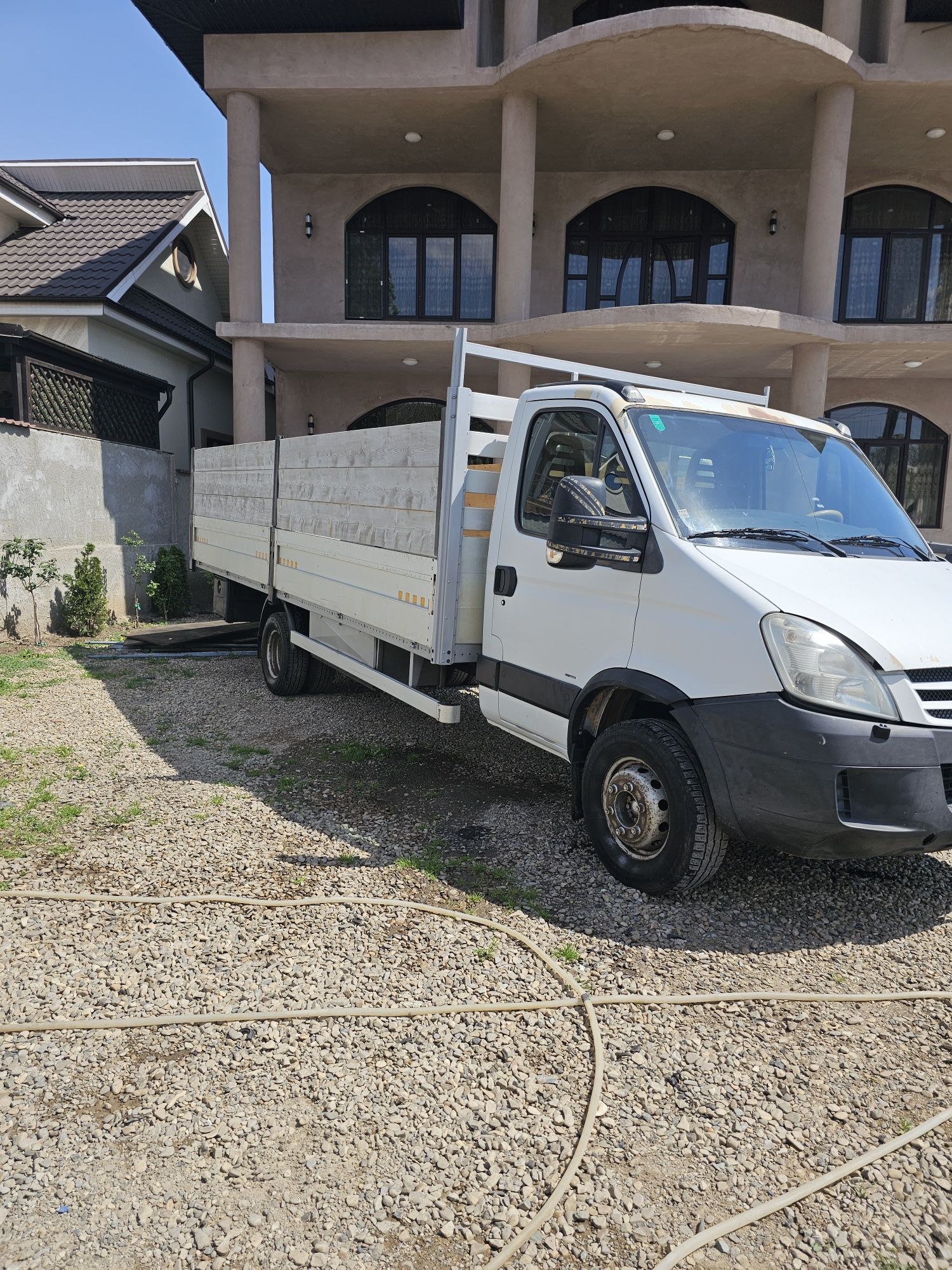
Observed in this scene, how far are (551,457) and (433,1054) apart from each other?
302cm

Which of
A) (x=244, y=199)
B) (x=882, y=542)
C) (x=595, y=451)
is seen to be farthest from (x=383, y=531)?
(x=244, y=199)

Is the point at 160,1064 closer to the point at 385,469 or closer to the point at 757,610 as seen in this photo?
the point at 757,610

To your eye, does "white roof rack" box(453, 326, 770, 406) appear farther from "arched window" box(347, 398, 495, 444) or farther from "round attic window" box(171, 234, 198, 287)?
"round attic window" box(171, 234, 198, 287)

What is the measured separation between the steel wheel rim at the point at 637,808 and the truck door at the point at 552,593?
42 centimetres

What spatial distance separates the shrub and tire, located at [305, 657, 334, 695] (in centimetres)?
572

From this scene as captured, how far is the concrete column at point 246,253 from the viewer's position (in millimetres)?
11945

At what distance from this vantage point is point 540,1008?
10.5ft

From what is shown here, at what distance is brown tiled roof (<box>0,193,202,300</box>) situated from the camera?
13516mm

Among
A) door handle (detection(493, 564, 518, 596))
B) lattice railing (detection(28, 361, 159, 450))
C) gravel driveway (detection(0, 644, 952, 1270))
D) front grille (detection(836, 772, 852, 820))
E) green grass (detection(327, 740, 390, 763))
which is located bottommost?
gravel driveway (detection(0, 644, 952, 1270))

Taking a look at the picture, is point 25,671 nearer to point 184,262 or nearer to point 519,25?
point 519,25

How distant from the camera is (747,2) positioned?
12.8 m

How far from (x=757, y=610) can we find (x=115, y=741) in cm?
501

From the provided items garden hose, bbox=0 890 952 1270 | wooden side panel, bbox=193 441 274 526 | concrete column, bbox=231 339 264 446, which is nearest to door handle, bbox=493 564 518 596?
garden hose, bbox=0 890 952 1270

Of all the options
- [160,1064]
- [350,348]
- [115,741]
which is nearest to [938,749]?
[160,1064]
